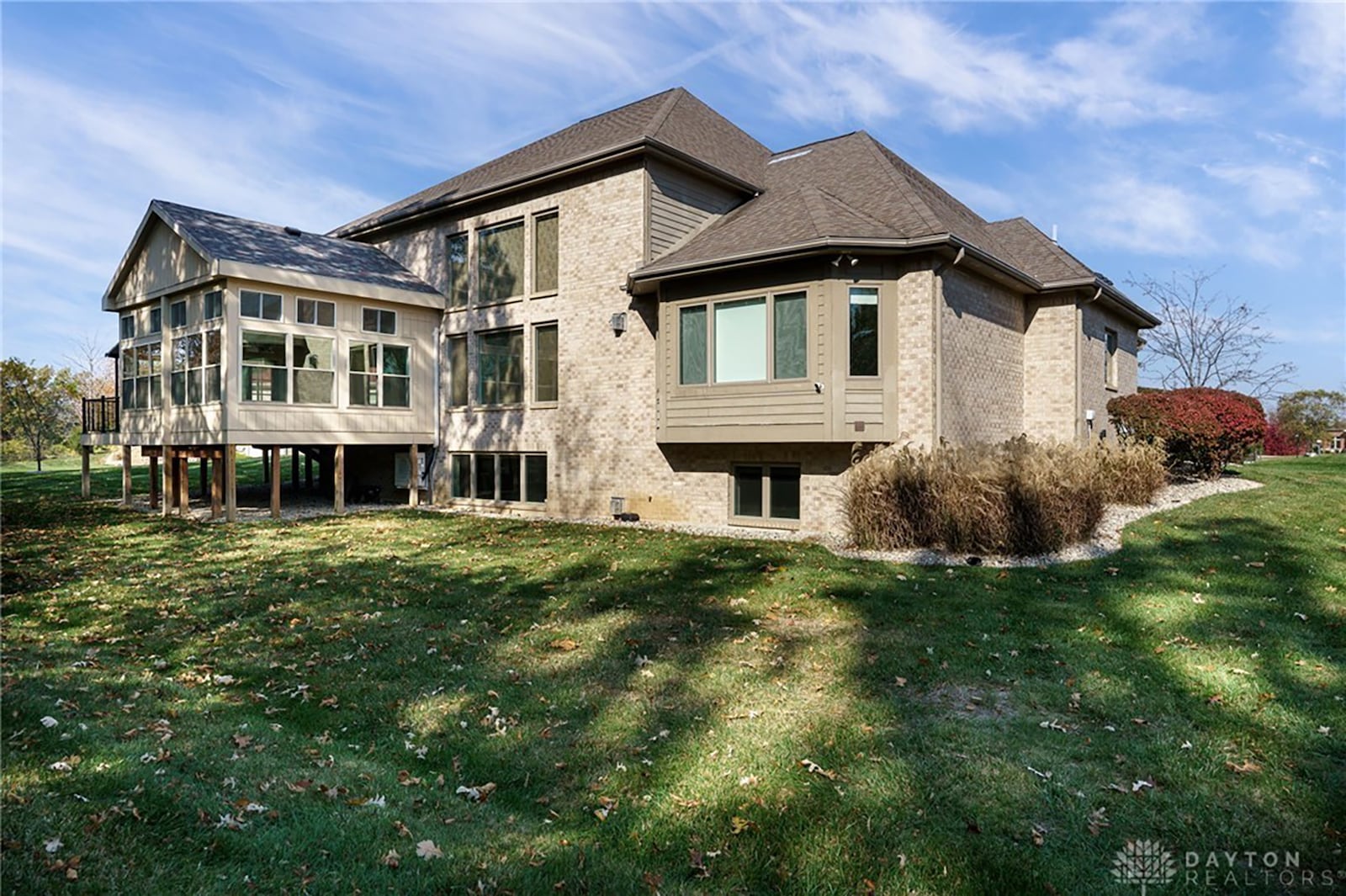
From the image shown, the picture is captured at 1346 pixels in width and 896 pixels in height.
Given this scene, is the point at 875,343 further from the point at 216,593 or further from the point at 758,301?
the point at 216,593

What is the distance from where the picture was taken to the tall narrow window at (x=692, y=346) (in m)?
13.3

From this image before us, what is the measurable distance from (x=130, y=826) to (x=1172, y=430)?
1831 cm

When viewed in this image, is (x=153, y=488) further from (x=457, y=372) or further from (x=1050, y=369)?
(x=1050, y=369)

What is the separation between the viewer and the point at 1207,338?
33.2 meters

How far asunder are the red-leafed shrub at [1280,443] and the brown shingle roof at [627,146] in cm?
2666

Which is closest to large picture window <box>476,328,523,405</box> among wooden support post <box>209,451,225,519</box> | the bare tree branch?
wooden support post <box>209,451,225,519</box>

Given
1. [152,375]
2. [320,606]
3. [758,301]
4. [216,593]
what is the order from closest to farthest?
[320,606]
[216,593]
[758,301]
[152,375]

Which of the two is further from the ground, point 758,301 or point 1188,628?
point 758,301

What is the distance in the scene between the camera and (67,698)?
4918 mm

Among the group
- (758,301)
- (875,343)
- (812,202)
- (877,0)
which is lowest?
(875,343)

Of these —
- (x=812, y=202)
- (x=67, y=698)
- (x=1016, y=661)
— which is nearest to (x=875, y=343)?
(x=812, y=202)

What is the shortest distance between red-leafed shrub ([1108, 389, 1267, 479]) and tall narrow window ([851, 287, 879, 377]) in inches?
276

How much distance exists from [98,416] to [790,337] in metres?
21.0

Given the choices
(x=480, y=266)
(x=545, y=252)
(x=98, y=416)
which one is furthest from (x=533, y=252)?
(x=98, y=416)
